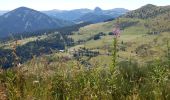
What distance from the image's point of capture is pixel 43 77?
6520 millimetres

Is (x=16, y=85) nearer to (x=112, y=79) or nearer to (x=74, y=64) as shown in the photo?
(x=74, y=64)

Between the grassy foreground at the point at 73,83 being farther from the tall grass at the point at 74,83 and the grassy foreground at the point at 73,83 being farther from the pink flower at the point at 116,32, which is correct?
the pink flower at the point at 116,32

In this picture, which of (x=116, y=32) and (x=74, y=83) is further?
(x=116, y=32)

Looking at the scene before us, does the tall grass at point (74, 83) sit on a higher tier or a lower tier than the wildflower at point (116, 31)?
lower

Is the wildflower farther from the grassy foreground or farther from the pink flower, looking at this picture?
the grassy foreground

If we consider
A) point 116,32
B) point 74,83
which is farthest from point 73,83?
point 116,32

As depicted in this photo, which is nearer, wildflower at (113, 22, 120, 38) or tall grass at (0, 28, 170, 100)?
tall grass at (0, 28, 170, 100)

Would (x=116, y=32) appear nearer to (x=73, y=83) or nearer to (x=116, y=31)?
(x=116, y=31)

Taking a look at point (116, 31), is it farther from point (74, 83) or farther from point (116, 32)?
point (74, 83)

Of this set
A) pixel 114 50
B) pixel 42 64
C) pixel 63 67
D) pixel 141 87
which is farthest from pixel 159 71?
pixel 42 64

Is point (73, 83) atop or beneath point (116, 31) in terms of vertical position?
beneath

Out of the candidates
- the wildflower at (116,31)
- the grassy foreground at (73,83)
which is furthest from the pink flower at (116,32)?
the grassy foreground at (73,83)

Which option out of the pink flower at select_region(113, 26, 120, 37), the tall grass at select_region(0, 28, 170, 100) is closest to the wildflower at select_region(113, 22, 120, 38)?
the pink flower at select_region(113, 26, 120, 37)

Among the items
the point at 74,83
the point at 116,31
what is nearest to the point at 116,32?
the point at 116,31
